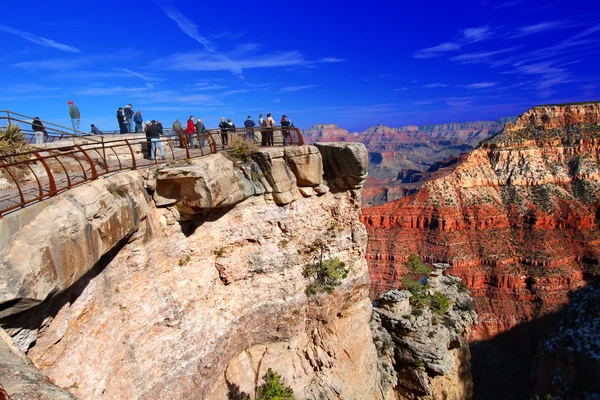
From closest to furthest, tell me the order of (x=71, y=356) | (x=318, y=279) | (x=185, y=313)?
(x=71, y=356) < (x=185, y=313) < (x=318, y=279)

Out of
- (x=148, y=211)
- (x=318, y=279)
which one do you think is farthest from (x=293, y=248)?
(x=148, y=211)

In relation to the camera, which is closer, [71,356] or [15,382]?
[15,382]

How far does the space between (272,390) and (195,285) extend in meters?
5.09

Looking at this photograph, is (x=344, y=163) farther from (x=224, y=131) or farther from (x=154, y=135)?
(x=154, y=135)

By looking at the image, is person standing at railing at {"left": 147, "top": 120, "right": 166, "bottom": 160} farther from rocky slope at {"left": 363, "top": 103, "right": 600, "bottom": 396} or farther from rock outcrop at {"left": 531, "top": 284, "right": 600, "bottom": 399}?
rocky slope at {"left": 363, "top": 103, "right": 600, "bottom": 396}

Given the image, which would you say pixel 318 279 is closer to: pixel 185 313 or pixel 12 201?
pixel 185 313

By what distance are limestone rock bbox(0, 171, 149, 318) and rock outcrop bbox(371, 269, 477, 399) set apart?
55.5ft

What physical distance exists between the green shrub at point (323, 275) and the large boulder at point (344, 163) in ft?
12.0

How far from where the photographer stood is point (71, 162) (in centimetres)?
1163

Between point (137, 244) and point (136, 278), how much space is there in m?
1.07

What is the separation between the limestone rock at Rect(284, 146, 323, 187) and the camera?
15.0 m

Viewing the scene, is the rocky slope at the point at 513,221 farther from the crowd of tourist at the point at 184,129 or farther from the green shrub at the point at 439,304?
the crowd of tourist at the point at 184,129

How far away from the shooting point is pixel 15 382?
413cm

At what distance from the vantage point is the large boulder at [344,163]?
15617 mm
